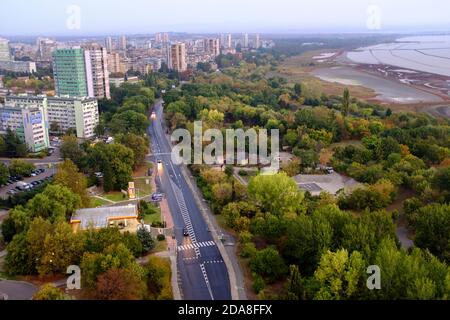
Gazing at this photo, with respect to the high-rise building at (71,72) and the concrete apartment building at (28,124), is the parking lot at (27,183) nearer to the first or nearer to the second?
the concrete apartment building at (28,124)

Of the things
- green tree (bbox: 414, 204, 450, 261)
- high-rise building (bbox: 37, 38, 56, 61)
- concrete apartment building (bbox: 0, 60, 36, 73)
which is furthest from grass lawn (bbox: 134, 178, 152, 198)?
high-rise building (bbox: 37, 38, 56, 61)

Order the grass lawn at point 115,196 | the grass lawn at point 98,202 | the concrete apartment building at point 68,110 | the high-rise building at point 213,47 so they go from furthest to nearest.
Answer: the high-rise building at point 213,47
the concrete apartment building at point 68,110
the grass lawn at point 115,196
the grass lawn at point 98,202

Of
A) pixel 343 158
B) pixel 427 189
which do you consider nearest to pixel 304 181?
pixel 343 158

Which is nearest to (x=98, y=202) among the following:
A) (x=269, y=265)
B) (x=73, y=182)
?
(x=73, y=182)

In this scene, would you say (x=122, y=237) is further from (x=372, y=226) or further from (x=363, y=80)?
(x=363, y=80)

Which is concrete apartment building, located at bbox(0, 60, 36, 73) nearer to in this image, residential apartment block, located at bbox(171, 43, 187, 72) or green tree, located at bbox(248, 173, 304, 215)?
residential apartment block, located at bbox(171, 43, 187, 72)

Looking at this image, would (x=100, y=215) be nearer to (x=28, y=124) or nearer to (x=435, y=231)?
(x=435, y=231)

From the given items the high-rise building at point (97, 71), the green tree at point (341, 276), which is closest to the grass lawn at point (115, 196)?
the green tree at point (341, 276)
